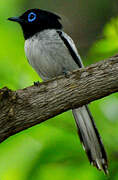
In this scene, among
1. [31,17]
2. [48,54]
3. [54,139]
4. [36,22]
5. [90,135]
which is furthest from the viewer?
[31,17]

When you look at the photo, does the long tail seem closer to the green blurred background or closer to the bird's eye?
the green blurred background

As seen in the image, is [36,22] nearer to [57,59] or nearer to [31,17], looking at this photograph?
[31,17]

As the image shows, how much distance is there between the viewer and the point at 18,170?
490cm

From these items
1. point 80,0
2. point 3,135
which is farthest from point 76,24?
point 3,135

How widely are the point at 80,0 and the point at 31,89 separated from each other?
5334mm

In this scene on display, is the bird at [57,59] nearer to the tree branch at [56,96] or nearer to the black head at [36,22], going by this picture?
the black head at [36,22]

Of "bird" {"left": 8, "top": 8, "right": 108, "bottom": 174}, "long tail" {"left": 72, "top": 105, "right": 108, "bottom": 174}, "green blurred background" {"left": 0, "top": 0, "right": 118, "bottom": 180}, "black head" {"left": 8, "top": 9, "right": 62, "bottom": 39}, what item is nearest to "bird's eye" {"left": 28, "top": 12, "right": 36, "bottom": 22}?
"black head" {"left": 8, "top": 9, "right": 62, "bottom": 39}

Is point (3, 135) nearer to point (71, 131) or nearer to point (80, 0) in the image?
point (71, 131)

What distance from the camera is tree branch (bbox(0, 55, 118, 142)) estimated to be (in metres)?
4.65

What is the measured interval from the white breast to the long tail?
0.64m

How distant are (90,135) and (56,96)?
1.29 meters

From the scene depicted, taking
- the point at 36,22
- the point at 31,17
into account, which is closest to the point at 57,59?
the point at 36,22

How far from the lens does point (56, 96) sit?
481 centimetres

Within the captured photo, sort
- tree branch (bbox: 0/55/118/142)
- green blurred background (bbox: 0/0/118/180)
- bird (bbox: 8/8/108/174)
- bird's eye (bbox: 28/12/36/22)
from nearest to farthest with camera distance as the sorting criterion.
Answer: tree branch (bbox: 0/55/118/142) → green blurred background (bbox: 0/0/118/180) → bird (bbox: 8/8/108/174) → bird's eye (bbox: 28/12/36/22)
